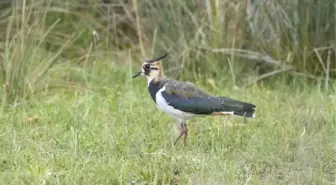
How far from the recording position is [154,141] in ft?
19.1

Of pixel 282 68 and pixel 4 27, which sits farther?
pixel 4 27

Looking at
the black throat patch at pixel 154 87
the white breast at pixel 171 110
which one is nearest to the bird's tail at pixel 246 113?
the white breast at pixel 171 110

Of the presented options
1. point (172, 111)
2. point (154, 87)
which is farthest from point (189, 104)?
point (154, 87)

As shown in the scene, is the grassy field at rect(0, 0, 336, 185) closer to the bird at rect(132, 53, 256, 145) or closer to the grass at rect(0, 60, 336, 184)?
the grass at rect(0, 60, 336, 184)

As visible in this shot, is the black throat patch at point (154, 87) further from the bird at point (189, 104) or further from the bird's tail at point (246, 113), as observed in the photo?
the bird's tail at point (246, 113)

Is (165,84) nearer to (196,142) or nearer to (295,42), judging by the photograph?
(196,142)

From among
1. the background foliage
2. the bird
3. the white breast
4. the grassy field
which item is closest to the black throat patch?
the bird

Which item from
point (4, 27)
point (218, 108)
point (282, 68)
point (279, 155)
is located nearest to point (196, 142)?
point (218, 108)

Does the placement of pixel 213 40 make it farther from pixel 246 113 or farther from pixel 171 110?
pixel 246 113

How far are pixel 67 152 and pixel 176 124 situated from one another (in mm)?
1222

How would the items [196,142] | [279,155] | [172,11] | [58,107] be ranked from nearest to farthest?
1. [279,155]
2. [196,142]
3. [58,107]
4. [172,11]

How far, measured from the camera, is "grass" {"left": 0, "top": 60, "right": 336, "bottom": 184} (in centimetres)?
502

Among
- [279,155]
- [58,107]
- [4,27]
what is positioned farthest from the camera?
[4,27]

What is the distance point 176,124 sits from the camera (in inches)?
256
